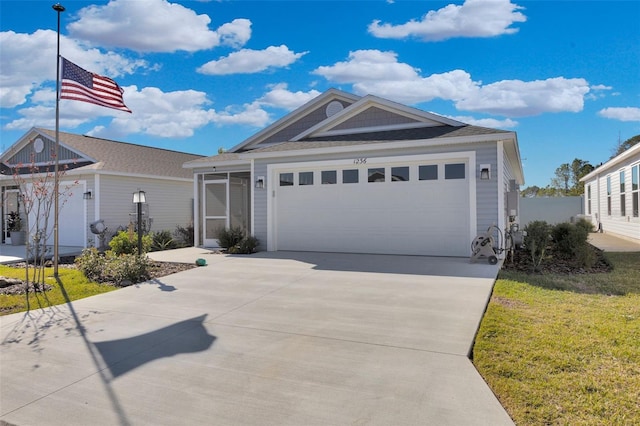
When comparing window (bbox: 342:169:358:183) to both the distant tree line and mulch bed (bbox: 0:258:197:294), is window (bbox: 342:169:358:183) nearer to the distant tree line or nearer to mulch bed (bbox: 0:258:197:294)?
mulch bed (bbox: 0:258:197:294)

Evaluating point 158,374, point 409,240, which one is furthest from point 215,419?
point 409,240

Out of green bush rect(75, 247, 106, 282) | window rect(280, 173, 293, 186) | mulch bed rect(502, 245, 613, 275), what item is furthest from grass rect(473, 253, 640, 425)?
green bush rect(75, 247, 106, 282)

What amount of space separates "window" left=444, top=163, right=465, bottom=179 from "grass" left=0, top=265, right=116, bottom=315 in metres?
7.95

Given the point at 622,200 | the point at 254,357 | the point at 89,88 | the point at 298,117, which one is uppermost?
the point at 298,117

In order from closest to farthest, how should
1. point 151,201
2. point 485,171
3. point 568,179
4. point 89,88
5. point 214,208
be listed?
point 89,88, point 485,171, point 214,208, point 151,201, point 568,179

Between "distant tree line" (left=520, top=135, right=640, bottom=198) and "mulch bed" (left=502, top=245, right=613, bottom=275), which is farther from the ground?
"distant tree line" (left=520, top=135, right=640, bottom=198)

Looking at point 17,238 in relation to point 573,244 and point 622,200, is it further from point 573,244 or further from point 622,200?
point 622,200

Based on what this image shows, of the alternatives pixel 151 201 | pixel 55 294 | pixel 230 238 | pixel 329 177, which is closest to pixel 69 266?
pixel 55 294

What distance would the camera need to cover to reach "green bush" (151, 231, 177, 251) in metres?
14.3

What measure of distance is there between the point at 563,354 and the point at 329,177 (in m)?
8.38

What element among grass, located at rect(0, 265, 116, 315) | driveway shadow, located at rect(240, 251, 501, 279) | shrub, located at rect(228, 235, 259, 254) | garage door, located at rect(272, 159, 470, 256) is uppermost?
garage door, located at rect(272, 159, 470, 256)

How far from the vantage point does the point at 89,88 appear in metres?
9.09

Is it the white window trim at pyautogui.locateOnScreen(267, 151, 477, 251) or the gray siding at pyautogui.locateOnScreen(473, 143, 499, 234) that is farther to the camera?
the white window trim at pyautogui.locateOnScreen(267, 151, 477, 251)

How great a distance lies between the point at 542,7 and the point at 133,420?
12.4 metres
